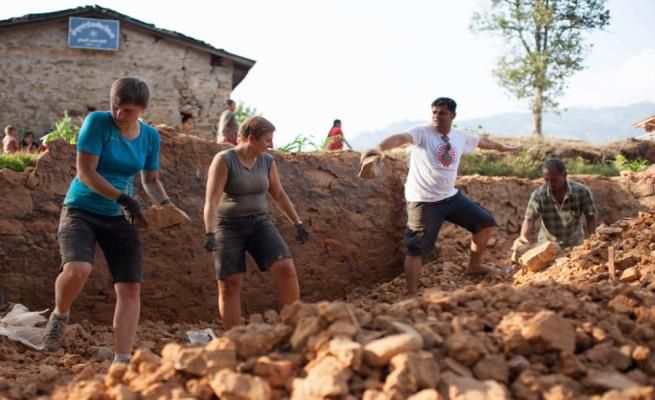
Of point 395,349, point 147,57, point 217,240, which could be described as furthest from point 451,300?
point 147,57

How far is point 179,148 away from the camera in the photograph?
649cm

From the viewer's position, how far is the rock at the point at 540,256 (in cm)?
555

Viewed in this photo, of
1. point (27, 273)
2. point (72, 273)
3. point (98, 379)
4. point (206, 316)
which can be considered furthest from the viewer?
point (206, 316)

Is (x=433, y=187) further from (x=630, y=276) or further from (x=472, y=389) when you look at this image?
(x=472, y=389)

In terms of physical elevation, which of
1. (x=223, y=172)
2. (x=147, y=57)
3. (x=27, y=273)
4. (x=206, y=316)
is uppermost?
(x=147, y=57)

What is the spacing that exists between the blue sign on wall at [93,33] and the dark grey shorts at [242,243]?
1070cm

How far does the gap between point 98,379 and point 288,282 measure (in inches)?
65.4

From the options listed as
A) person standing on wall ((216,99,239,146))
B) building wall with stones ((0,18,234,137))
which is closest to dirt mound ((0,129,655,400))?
person standing on wall ((216,99,239,146))

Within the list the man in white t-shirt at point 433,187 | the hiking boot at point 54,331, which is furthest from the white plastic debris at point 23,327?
the man in white t-shirt at point 433,187

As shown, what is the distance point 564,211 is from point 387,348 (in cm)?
392

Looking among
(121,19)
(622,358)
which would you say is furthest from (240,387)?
(121,19)

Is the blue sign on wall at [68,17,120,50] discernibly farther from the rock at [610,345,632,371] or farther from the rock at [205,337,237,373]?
the rock at [610,345,632,371]

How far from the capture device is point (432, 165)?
532 cm

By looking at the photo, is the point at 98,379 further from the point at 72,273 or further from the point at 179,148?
the point at 179,148
